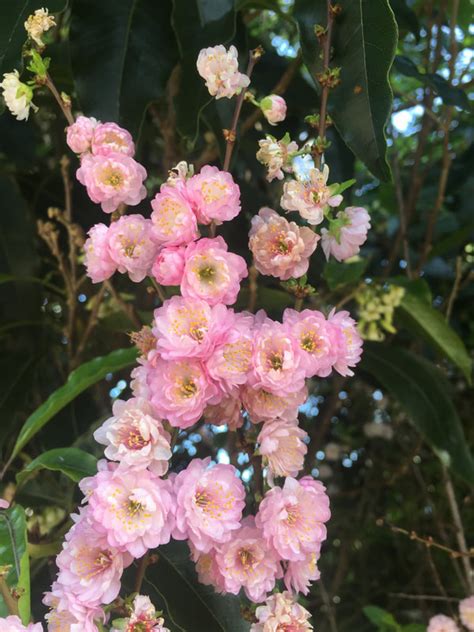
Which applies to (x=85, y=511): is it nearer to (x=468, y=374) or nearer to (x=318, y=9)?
(x=318, y=9)

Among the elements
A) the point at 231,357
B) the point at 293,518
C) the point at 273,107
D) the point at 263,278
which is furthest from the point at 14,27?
the point at 263,278

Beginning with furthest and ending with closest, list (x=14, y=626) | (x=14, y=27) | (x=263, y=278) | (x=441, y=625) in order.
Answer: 1. (x=263, y=278)
2. (x=441, y=625)
3. (x=14, y=27)
4. (x=14, y=626)

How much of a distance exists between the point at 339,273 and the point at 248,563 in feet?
2.04

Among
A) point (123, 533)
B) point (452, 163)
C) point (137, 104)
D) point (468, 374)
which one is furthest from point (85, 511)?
point (452, 163)

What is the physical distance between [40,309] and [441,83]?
666 millimetres

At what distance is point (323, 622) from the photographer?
1487 millimetres

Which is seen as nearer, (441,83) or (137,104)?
(137,104)

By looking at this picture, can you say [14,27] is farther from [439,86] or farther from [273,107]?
[439,86]

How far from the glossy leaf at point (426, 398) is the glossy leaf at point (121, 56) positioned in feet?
1.71

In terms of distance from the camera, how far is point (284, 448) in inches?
20.1

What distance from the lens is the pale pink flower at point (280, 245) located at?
1.71 feet

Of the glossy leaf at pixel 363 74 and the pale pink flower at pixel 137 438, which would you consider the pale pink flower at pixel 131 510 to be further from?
the glossy leaf at pixel 363 74

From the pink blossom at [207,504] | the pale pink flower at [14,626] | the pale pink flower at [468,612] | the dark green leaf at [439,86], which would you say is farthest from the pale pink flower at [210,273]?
the pale pink flower at [468,612]

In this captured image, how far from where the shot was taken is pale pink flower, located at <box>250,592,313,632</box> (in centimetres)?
49
